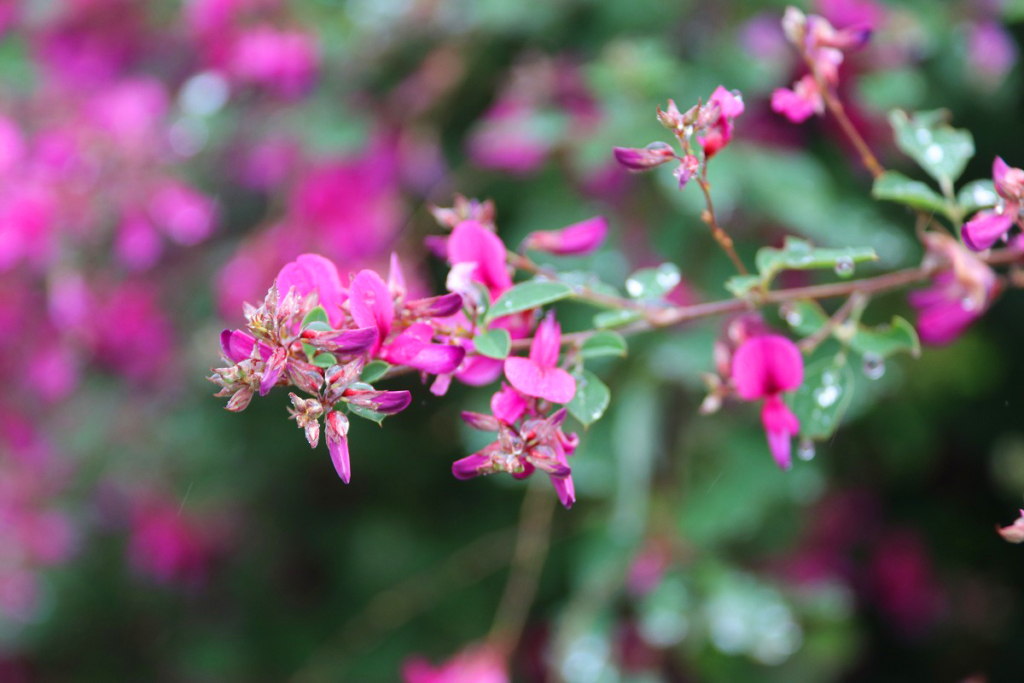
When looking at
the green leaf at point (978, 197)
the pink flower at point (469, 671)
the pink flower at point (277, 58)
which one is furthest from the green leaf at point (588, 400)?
the pink flower at point (277, 58)

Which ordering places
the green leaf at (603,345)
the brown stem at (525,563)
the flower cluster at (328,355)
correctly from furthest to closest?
the brown stem at (525,563), the green leaf at (603,345), the flower cluster at (328,355)

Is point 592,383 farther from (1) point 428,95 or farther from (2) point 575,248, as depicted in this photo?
(1) point 428,95

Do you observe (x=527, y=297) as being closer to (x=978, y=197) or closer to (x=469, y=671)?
(x=978, y=197)

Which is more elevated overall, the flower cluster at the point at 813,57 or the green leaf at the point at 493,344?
the flower cluster at the point at 813,57

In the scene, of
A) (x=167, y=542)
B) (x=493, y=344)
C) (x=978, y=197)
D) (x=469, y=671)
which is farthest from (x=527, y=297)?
(x=167, y=542)

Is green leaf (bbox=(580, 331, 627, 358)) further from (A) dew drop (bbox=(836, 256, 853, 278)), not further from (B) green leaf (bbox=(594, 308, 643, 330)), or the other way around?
(A) dew drop (bbox=(836, 256, 853, 278))

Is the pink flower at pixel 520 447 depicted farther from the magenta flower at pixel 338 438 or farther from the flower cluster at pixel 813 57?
the flower cluster at pixel 813 57

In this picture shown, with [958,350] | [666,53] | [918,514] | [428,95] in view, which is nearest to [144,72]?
[428,95]

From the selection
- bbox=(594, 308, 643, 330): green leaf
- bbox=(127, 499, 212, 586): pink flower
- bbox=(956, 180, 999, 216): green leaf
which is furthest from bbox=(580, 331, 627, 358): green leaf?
bbox=(127, 499, 212, 586): pink flower
